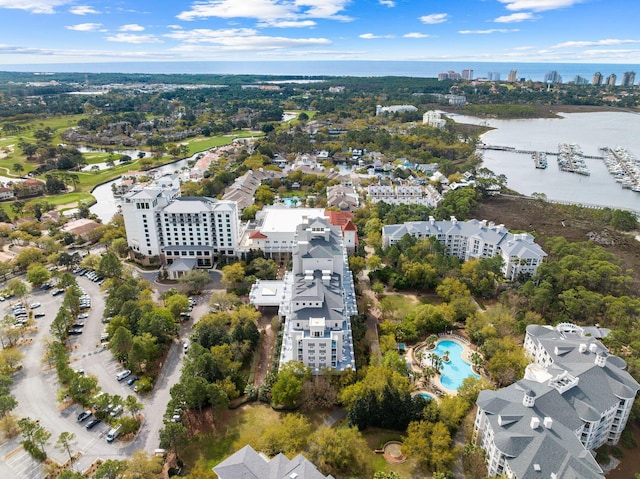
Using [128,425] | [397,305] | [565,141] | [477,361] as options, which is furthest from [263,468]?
[565,141]

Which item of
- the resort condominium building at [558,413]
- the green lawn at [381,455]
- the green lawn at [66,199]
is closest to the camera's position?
the resort condominium building at [558,413]

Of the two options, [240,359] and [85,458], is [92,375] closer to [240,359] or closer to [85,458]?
[85,458]

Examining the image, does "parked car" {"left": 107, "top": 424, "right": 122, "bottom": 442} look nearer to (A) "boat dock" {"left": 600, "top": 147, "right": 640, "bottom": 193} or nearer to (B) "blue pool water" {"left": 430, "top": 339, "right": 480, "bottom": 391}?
(B) "blue pool water" {"left": 430, "top": 339, "right": 480, "bottom": 391}

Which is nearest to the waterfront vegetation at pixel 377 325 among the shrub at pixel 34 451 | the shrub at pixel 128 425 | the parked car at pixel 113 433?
the shrub at pixel 128 425

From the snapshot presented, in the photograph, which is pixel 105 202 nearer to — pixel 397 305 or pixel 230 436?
pixel 397 305

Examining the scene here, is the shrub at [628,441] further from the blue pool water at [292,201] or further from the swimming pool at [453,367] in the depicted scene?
the blue pool water at [292,201]

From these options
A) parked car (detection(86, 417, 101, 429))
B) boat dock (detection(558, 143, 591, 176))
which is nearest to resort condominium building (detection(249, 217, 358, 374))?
parked car (detection(86, 417, 101, 429))
